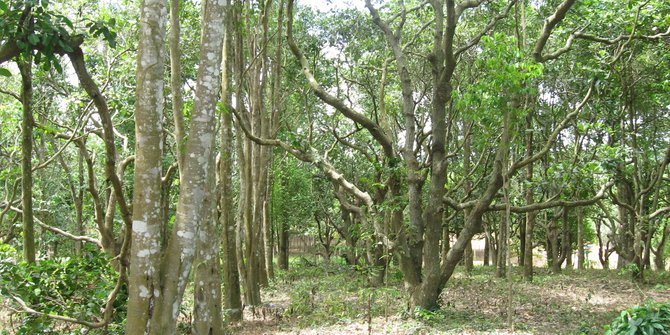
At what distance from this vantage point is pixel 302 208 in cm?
2342

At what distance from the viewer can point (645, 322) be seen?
6.23 metres

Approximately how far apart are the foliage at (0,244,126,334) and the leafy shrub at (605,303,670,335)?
6.32 meters

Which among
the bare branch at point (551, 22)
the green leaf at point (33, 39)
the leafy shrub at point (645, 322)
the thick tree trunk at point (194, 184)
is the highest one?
the bare branch at point (551, 22)

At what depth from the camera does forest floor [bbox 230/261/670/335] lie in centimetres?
901

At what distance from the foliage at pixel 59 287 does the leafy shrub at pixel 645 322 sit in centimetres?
632

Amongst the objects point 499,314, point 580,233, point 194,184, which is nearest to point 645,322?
point 499,314

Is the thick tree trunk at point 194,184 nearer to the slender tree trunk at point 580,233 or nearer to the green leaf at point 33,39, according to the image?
the green leaf at point 33,39

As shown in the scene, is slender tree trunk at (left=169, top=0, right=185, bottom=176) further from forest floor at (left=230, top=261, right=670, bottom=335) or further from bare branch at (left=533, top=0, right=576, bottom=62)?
bare branch at (left=533, top=0, right=576, bottom=62)

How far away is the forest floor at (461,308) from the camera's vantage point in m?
9.01

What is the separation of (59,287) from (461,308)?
779 cm

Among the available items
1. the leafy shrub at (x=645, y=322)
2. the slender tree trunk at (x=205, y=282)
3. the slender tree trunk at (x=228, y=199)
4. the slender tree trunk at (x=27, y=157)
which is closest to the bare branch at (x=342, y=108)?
the slender tree trunk at (x=228, y=199)

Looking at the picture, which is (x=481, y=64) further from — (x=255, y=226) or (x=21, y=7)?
(x=21, y=7)

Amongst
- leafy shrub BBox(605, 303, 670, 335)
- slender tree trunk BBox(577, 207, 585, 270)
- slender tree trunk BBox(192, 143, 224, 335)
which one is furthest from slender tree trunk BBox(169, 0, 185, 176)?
slender tree trunk BBox(577, 207, 585, 270)

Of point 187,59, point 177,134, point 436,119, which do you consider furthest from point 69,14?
point 436,119
